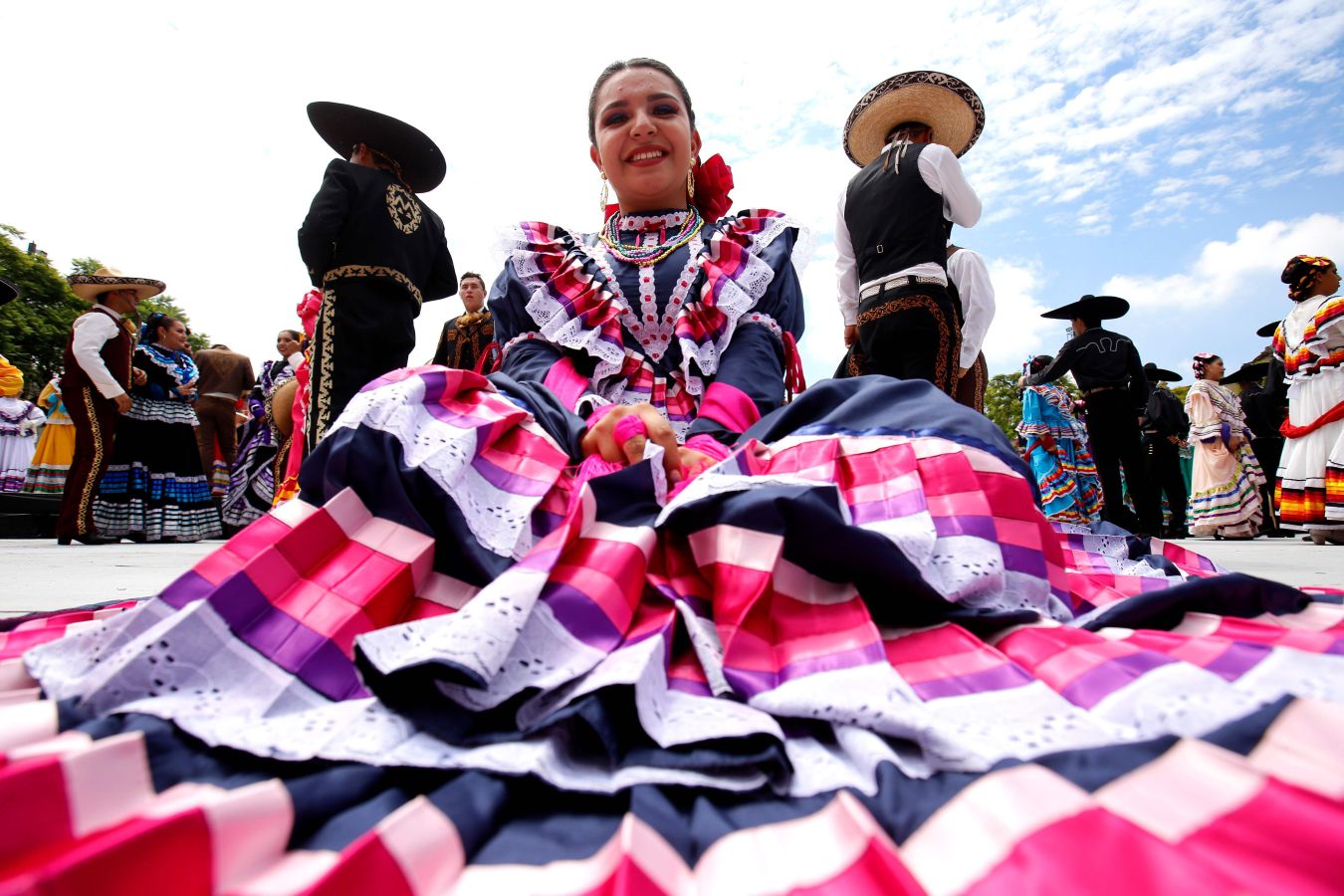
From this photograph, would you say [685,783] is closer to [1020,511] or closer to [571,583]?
[571,583]

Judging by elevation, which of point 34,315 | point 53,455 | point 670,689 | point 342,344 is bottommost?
point 670,689

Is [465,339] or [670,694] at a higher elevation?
[465,339]

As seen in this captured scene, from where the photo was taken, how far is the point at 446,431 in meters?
1.17

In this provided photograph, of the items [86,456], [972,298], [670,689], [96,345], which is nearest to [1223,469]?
[972,298]

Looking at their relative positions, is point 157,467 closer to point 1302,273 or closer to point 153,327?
point 153,327

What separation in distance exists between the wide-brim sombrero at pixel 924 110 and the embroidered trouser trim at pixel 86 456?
5.39 m

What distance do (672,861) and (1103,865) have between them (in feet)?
0.93

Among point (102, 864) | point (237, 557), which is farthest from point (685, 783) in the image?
point (237, 557)

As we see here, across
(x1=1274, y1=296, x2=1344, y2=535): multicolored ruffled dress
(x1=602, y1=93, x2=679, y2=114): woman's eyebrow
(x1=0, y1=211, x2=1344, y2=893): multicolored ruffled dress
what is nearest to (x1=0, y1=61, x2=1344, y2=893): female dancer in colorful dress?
(x1=0, y1=211, x2=1344, y2=893): multicolored ruffled dress

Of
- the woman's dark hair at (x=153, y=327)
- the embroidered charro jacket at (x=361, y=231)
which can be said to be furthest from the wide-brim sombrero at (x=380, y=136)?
the woman's dark hair at (x=153, y=327)

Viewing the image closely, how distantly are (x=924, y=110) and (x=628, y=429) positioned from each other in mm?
3289

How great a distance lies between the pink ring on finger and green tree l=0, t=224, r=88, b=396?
70.7 feet

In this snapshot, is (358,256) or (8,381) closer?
(358,256)

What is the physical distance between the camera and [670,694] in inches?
30.8
